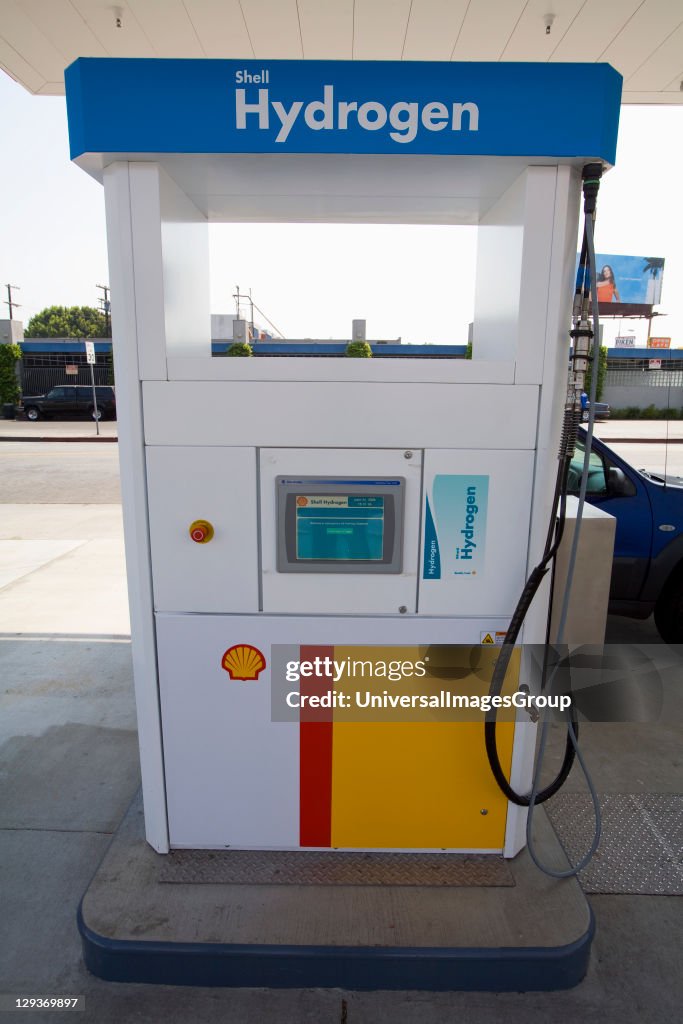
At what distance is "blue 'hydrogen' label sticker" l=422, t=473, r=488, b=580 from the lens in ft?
7.07

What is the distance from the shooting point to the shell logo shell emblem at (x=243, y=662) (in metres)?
2.27

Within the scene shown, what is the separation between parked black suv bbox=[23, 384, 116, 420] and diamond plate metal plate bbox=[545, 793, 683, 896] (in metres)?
25.0

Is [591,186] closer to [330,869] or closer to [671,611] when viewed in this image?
[330,869]

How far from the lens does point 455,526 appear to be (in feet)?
7.18

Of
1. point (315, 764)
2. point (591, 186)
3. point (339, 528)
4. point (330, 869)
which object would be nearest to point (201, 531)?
point (339, 528)

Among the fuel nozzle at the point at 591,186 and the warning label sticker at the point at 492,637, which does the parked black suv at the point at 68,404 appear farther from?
the fuel nozzle at the point at 591,186

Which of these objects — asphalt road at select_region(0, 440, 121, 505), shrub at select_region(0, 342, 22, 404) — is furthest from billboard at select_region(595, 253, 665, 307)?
asphalt road at select_region(0, 440, 121, 505)

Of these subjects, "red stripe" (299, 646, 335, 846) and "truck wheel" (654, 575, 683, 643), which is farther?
"truck wheel" (654, 575, 683, 643)

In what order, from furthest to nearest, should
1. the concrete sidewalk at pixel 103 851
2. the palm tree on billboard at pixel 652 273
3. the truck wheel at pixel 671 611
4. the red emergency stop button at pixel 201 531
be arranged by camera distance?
the palm tree on billboard at pixel 652 273 → the truck wheel at pixel 671 611 → the red emergency stop button at pixel 201 531 → the concrete sidewalk at pixel 103 851

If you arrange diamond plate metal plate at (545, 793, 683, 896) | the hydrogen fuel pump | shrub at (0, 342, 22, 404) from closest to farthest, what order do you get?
1. the hydrogen fuel pump
2. diamond plate metal plate at (545, 793, 683, 896)
3. shrub at (0, 342, 22, 404)

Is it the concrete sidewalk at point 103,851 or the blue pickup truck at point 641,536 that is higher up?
the blue pickup truck at point 641,536

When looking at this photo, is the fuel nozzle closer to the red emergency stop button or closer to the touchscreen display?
the touchscreen display

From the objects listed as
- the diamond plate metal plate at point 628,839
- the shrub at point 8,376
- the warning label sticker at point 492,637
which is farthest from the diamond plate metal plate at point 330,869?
the shrub at point 8,376

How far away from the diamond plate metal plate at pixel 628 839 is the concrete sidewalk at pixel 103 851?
79 mm
